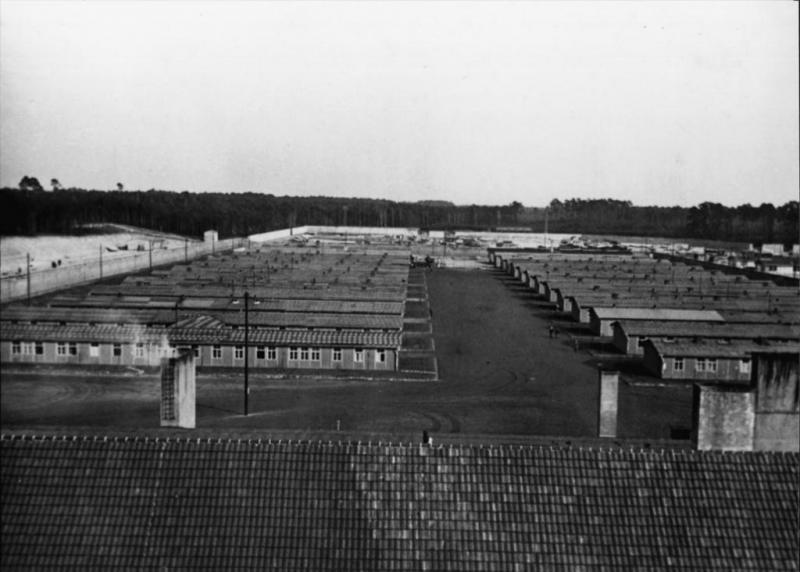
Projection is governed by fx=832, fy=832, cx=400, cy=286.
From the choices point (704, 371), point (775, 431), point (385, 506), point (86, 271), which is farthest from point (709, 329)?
point (86, 271)

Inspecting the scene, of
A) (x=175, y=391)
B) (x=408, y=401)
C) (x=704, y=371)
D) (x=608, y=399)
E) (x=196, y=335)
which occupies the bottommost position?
(x=408, y=401)

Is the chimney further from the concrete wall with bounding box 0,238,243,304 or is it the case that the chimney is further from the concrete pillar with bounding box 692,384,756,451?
the concrete wall with bounding box 0,238,243,304

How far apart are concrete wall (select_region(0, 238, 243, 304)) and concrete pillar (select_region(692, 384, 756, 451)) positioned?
124 feet

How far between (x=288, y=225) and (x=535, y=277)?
10987 centimetres

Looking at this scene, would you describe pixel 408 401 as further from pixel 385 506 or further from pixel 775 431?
pixel 385 506

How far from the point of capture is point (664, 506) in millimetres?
14617

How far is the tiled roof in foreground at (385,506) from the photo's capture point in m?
13.5

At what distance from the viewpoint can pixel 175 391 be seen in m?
19.3

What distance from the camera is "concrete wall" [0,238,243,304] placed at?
2041 inches

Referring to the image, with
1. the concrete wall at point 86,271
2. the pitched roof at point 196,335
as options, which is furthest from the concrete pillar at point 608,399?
the concrete wall at point 86,271

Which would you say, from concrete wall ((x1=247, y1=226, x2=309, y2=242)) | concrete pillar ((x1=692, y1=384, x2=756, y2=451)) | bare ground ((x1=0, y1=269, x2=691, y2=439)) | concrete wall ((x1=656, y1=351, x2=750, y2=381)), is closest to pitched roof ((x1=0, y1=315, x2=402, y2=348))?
bare ground ((x1=0, y1=269, x2=691, y2=439))

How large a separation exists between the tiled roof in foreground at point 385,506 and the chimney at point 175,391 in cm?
354

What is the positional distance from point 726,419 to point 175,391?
12557mm

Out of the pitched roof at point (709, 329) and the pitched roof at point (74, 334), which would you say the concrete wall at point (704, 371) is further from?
the pitched roof at point (74, 334)
